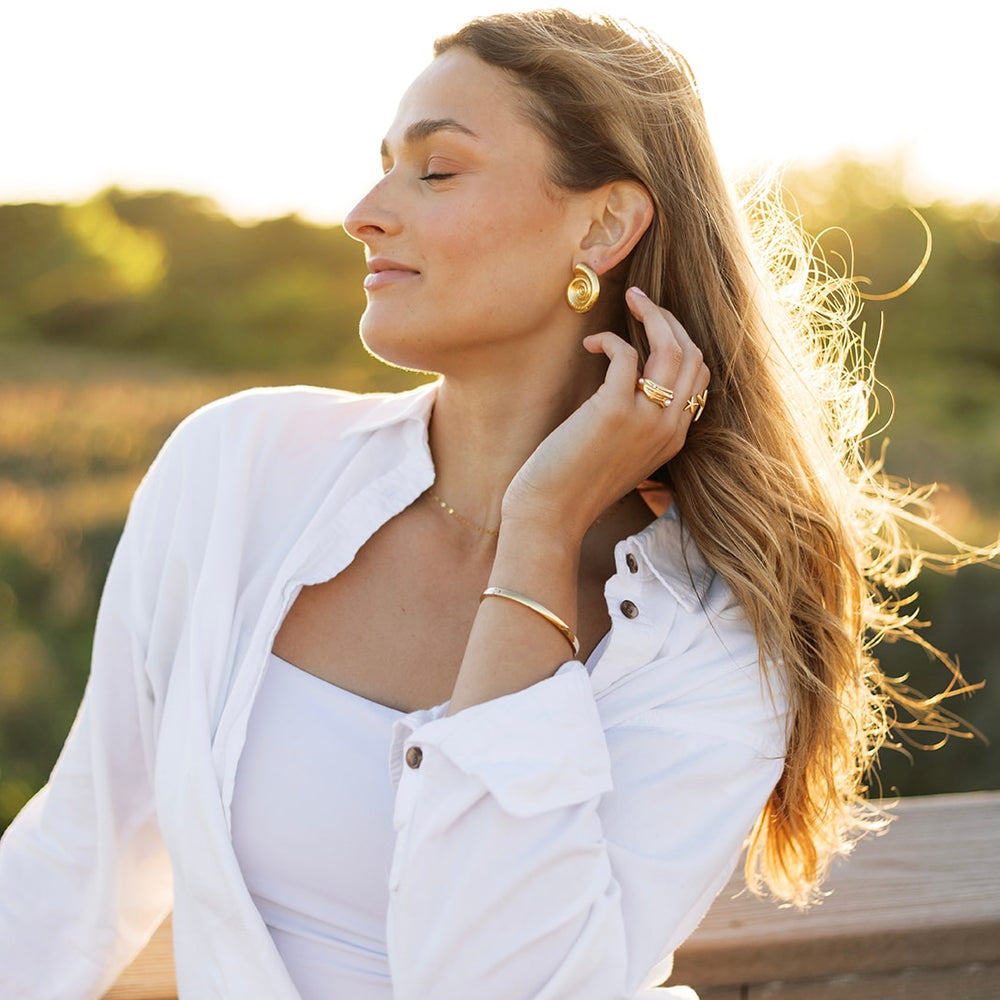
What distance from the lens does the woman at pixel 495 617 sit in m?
1.86

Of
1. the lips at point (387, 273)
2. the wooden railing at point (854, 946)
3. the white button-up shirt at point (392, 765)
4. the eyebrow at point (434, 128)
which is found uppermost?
the eyebrow at point (434, 128)

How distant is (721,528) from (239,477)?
0.93 meters

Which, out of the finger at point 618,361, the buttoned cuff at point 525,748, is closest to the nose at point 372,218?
the finger at point 618,361

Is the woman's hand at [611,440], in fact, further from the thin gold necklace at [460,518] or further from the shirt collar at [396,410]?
the shirt collar at [396,410]

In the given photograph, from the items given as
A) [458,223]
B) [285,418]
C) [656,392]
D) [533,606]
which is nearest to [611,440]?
[656,392]

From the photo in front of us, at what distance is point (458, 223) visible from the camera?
2143mm

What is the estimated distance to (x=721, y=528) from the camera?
2.30 m

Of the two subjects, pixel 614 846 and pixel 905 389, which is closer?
pixel 614 846

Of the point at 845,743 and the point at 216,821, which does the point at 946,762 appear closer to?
the point at 845,743

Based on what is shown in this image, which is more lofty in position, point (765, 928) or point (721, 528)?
point (721, 528)

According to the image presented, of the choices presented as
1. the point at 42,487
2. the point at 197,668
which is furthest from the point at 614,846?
the point at 42,487

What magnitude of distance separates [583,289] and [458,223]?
1.01ft

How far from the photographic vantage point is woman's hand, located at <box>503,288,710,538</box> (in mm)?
2059

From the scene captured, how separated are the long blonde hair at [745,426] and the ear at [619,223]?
3cm
